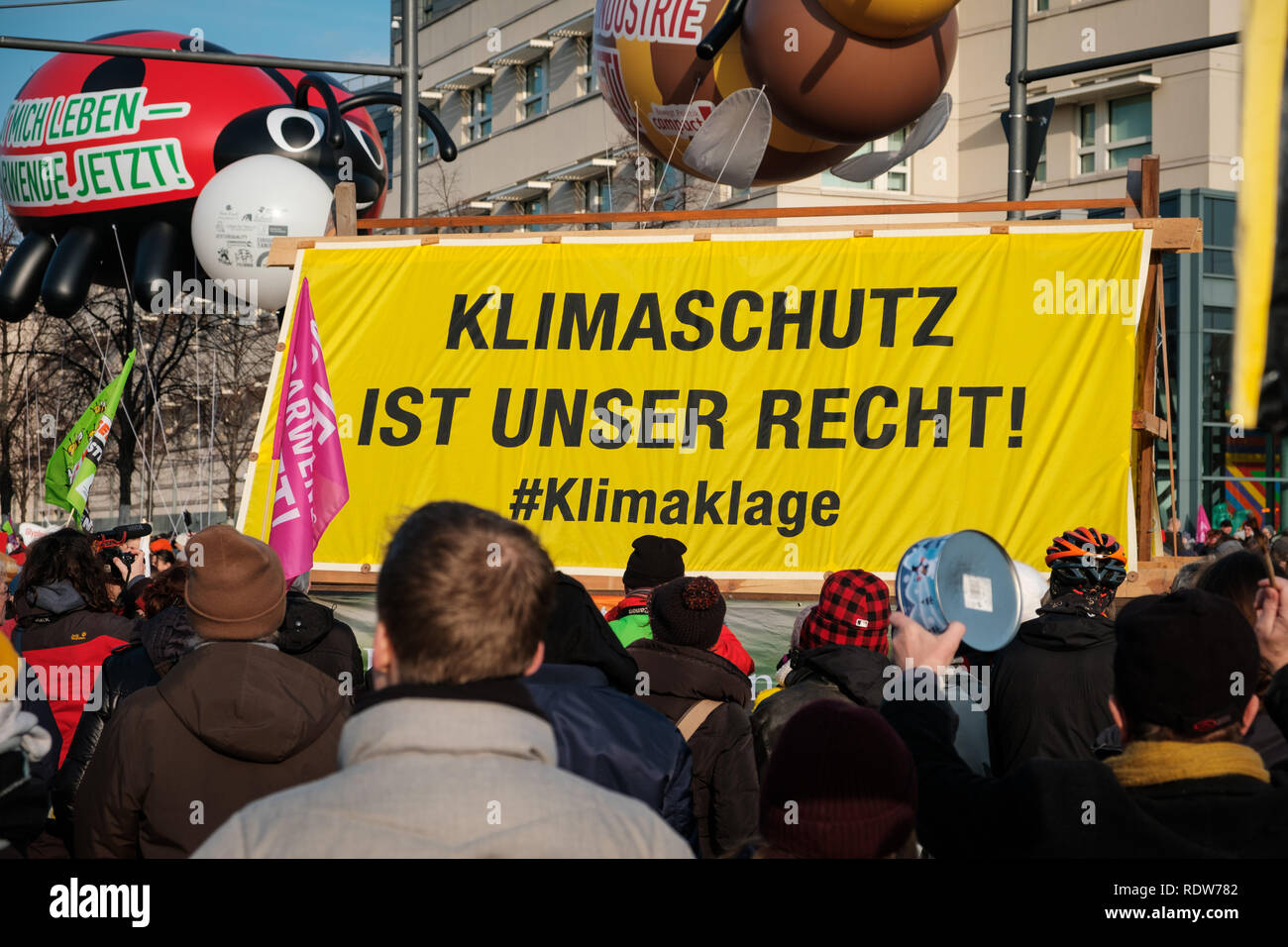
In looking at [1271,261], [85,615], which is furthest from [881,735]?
[85,615]

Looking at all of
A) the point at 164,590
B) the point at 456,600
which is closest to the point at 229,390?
the point at 164,590

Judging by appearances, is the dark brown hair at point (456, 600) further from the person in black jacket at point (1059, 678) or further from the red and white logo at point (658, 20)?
the red and white logo at point (658, 20)

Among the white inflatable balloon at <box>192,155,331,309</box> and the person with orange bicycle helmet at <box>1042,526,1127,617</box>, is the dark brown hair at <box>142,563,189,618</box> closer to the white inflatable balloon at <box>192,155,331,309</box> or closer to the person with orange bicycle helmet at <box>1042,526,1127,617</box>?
the person with orange bicycle helmet at <box>1042,526,1127,617</box>

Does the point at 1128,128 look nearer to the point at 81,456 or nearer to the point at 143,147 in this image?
the point at 143,147

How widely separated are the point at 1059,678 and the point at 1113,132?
27.2m

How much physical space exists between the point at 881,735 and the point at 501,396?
657 centimetres

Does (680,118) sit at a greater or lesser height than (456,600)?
greater

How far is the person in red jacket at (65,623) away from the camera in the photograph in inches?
199

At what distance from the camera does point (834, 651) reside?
162 inches

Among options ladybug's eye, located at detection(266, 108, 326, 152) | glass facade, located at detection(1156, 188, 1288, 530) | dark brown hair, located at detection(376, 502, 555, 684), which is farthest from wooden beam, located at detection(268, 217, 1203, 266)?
glass facade, located at detection(1156, 188, 1288, 530)

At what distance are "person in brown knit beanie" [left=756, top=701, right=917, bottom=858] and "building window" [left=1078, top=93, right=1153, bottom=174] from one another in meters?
28.4
